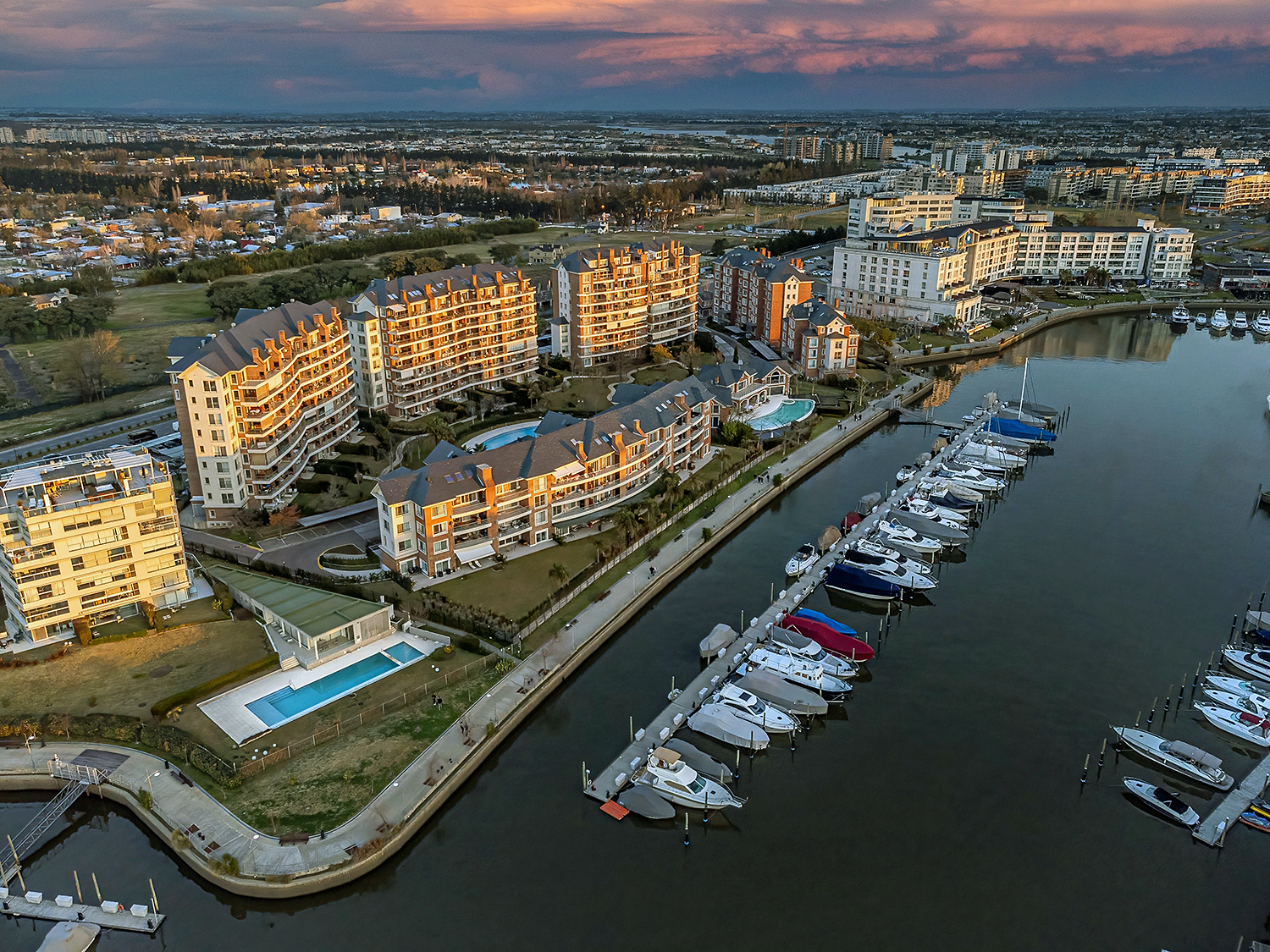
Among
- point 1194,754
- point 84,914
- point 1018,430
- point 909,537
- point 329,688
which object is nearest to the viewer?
point 84,914

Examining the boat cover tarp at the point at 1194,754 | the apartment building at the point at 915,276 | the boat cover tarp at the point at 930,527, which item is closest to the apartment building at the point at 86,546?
the boat cover tarp at the point at 930,527

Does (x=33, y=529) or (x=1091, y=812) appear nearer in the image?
(x=1091, y=812)

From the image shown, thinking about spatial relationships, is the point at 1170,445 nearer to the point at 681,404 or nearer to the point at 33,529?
the point at 681,404

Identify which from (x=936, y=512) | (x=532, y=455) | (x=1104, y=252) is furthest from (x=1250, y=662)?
(x=1104, y=252)

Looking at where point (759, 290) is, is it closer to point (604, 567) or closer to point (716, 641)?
point (604, 567)

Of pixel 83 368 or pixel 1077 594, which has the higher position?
pixel 83 368

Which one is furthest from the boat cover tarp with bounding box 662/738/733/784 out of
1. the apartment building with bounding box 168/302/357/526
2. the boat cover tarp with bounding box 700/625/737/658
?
the apartment building with bounding box 168/302/357/526

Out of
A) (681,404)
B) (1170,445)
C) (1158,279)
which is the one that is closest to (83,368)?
(681,404)

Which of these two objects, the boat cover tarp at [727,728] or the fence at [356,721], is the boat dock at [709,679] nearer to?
the boat cover tarp at [727,728]
